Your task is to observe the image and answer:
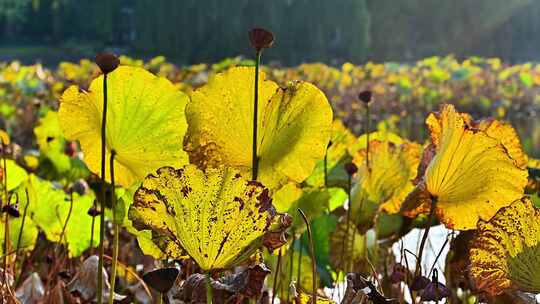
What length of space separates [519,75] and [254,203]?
8.25 meters

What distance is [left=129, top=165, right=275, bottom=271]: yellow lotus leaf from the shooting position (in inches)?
15.4

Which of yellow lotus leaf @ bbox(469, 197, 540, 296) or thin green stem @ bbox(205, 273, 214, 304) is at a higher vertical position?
yellow lotus leaf @ bbox(469, 197, 540, 296)

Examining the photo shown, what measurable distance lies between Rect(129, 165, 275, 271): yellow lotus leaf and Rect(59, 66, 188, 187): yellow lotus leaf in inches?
3.7

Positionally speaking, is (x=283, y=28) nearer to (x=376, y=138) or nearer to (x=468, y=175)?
(x=376, y=138)

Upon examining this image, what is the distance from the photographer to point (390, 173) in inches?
25.5

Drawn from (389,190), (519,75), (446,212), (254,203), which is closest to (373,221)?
(389,190)

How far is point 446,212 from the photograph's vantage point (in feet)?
1.58

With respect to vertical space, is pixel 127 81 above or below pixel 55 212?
above

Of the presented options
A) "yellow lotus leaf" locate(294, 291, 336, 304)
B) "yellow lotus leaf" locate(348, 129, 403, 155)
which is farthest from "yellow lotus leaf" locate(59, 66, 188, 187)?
"yellow lotus leaf" locate(348, 129, 403, 155)

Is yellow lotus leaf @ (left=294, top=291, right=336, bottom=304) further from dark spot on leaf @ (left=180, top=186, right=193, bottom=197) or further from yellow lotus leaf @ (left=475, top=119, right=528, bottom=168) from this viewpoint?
yellow lotus leaf @ (left=475, top=119, right=528, bottom=168)

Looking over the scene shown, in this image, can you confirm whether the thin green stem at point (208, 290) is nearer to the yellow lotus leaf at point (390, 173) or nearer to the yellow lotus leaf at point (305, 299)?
the yellow lotus leaf at point (305, 299)

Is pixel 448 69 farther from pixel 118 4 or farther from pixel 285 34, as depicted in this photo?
pixel 118 4

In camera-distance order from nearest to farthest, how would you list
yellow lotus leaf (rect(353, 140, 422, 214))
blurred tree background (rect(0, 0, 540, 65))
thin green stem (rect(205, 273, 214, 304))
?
1. thin green stem (rect(205, 273, 214, 304))
2. yellow lotus leaf (rect(353, 140, 422, 214))
3. blurred tree background (rect(0, 0, 540, 65))

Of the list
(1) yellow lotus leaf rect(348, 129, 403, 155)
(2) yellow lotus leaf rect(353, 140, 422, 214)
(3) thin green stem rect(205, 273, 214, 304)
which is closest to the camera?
(3) thin green stem rect(205, 273, 214, 304)
